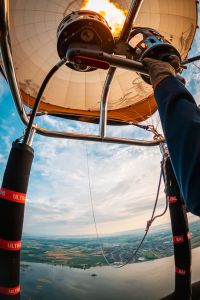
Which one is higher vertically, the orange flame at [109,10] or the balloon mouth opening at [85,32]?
the orange flame at [109,10]

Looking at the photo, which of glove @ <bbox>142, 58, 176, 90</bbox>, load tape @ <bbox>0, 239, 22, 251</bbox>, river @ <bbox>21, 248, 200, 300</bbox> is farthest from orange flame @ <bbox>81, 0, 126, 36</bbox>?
river @ <bbox>21, 248, 200, 300</bbox>

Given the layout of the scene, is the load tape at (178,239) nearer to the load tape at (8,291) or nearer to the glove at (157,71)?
the load tape at (8,291)

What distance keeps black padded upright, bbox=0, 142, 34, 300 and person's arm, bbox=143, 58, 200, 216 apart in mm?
861

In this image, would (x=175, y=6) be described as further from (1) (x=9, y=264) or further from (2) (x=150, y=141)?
(1) (x=9, y=264)

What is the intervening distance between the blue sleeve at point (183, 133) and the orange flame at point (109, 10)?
86cm

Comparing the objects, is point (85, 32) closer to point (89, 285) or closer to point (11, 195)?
point (11, 195)

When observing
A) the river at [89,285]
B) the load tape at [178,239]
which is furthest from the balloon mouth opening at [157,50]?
the river at [89,285]

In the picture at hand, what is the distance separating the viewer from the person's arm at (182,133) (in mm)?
447

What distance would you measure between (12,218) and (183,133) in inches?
37.6

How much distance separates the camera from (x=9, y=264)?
3.54ft

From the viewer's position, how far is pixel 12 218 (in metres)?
1.12

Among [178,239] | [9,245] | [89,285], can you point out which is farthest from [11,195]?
[89,285]

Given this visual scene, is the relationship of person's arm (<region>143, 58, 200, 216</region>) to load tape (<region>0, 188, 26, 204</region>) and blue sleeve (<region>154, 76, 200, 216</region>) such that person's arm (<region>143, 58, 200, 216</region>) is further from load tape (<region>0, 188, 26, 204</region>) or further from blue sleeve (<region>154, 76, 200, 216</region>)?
load tape (<region>0, 188, 26, 204</region>)

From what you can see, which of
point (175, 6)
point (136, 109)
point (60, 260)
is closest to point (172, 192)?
point (136, 109)
